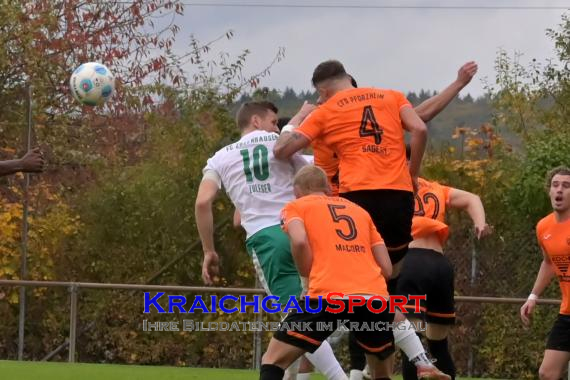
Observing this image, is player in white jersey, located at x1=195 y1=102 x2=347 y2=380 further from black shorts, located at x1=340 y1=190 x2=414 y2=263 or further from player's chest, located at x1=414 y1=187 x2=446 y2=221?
player's chest, located at x1=414 y1=187 x2=446 y2=221

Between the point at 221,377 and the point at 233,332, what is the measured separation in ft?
9.62

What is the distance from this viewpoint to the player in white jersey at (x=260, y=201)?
8594mm

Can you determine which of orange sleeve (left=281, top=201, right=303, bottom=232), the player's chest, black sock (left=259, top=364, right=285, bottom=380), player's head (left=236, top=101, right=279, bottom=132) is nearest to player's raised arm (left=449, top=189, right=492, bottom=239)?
the player's chest

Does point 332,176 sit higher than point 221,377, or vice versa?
point 332,176

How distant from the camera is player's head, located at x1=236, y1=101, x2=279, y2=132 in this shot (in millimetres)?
8992

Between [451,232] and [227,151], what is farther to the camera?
[451,232]

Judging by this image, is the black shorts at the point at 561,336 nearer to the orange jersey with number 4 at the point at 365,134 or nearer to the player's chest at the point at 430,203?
the player's chest at the point at 430,203

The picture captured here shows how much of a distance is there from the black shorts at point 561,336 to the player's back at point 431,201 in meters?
1.18

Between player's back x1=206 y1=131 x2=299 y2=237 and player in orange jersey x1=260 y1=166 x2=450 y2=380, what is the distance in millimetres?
1367

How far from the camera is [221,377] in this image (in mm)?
12500

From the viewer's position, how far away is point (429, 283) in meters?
9.32

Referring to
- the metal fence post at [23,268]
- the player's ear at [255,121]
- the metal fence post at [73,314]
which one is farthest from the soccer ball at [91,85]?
the player's ear at [255,121]

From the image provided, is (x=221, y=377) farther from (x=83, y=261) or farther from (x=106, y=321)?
(x=83, y=261)

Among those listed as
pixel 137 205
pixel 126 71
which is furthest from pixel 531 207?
pixel 126 71
